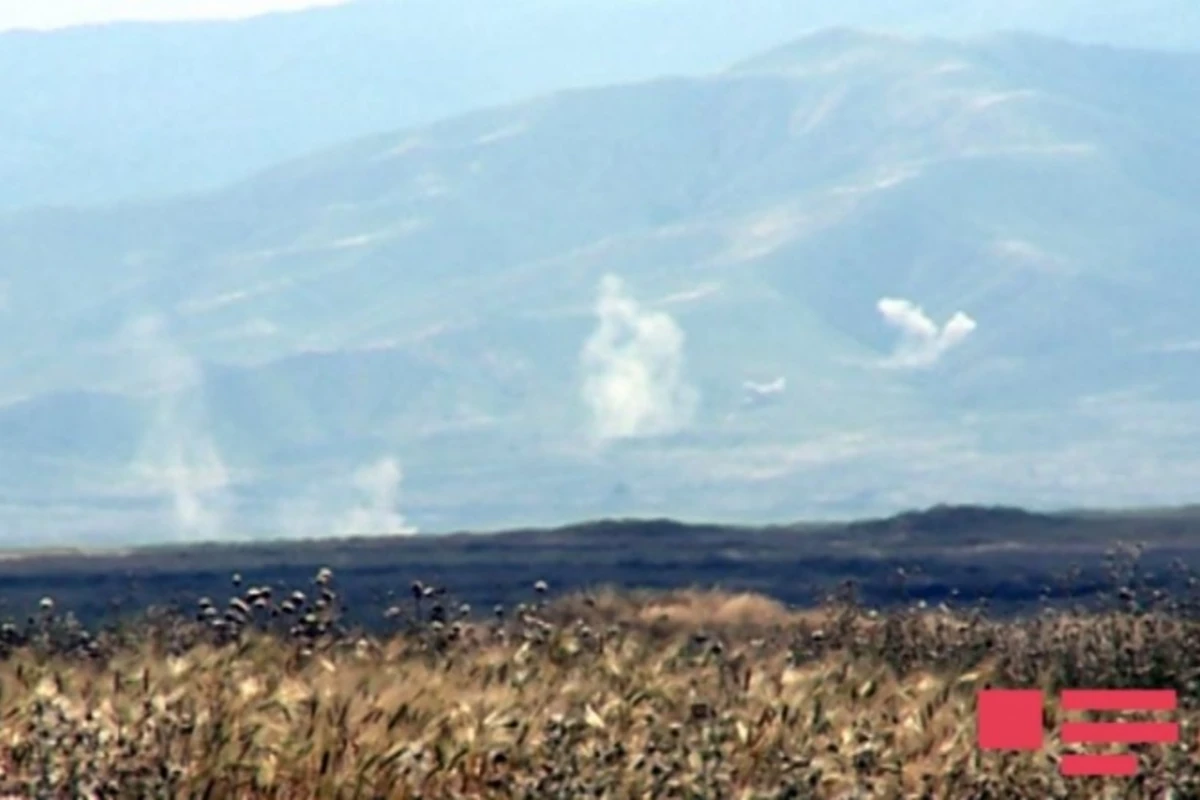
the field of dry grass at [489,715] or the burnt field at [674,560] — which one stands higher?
the burnt field at [674,560]

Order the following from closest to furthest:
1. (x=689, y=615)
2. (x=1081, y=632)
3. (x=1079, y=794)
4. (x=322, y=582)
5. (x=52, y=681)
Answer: (x=1079, y=794) → (x=52, y=681) → (x=322, y=582) → (x=1081, y=632) → (x=689, y=615)

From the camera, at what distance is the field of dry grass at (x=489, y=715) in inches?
488

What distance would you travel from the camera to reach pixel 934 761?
544 inches

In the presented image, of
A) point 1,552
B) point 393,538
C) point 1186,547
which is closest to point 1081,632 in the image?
point 1186,547

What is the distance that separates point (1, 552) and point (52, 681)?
7630cm

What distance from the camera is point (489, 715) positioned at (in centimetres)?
1361

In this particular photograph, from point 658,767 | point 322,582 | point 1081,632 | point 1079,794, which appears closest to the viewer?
point 658,767

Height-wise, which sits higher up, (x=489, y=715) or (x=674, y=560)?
(x=674, y=560)

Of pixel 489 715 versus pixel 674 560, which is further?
pixel 674 560

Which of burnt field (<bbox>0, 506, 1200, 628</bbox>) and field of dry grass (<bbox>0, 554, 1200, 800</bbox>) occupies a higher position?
burnt field (<bbox>0, 506, 1200, 628</bbox>)

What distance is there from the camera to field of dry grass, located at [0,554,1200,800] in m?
12.4

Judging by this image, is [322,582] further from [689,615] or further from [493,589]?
[493,589]

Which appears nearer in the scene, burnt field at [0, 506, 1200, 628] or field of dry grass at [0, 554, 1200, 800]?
field of dry grass at [0, 554, 1200, 800]

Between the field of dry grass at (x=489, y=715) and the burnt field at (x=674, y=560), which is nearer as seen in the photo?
the field of dry grass at (x=489, y=715)
